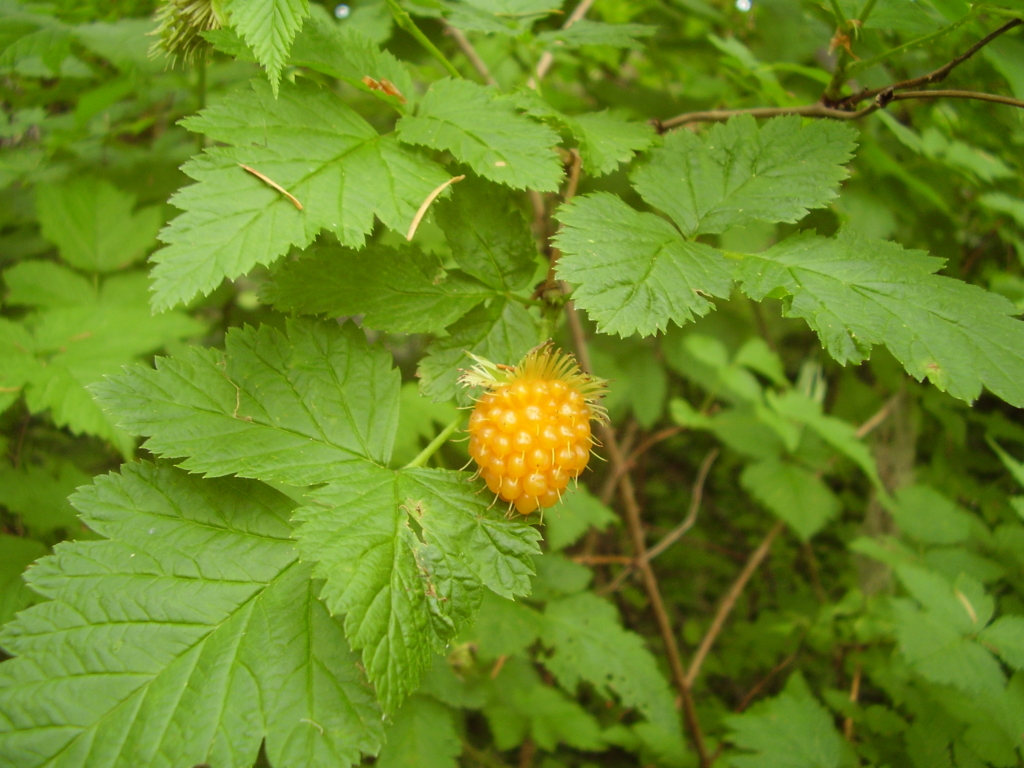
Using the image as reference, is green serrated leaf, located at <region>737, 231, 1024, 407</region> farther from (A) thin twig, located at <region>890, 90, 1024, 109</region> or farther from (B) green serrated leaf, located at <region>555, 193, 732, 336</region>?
(A) thin twig, located at <region>890, 90, 1024, 109</region>

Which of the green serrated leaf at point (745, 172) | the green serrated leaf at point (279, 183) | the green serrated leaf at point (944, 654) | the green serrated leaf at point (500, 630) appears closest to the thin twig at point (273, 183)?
the green serrated leaf at point (279, 183)

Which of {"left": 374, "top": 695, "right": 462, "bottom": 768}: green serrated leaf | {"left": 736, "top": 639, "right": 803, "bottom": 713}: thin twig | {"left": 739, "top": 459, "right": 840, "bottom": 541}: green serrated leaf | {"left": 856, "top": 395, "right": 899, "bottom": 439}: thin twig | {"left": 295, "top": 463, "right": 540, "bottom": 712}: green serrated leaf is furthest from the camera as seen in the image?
{"left": 856, "top": 395, "right": 899, "bottom": 439}: thin twig

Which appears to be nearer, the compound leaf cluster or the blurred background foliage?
the compound leaf cluster

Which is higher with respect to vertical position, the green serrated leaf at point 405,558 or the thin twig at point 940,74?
the thin twig at point 940,74

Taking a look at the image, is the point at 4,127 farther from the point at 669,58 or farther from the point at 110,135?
the point at 669,58

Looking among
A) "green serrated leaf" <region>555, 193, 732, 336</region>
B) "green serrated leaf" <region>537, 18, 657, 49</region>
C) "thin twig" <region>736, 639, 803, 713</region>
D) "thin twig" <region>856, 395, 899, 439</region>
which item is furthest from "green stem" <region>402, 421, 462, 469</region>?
"thin twig" <region>856, 395, 899, 439</region>

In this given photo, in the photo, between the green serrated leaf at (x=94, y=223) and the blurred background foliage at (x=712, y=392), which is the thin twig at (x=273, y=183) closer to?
the blurred background foliage at (x=712, y=392)
